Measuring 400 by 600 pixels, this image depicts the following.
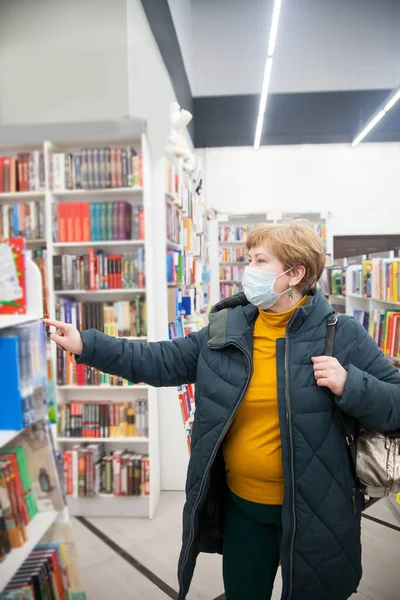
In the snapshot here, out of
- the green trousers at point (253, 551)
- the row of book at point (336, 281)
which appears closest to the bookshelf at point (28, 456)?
the green trousers at point (253, 551)

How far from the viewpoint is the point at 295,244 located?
141 cm

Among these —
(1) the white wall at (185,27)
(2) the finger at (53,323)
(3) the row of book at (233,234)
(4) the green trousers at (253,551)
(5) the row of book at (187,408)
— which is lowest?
(5) the row of book at (187,408)

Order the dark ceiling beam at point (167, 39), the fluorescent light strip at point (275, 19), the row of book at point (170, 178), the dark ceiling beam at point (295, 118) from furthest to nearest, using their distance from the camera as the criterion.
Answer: the dark ceiling beam at point (295, 118)
the fluorescent light strip at point (275, 19)
the dark ceiling beam at point (167, 39)
the row of book at point (170, 178)

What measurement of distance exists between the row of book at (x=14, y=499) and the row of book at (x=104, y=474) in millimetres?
1737

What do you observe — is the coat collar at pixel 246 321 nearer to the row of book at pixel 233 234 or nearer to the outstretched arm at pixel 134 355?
the outstretched arm at pixel 134 355

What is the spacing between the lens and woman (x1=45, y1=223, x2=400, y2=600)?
1.28m

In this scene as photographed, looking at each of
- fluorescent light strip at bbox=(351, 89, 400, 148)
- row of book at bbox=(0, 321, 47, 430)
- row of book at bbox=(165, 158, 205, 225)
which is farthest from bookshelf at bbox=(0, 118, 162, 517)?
fluorescent light strip at bbox=(351, 89, 400, 148)

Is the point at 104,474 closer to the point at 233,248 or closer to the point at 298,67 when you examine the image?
the point at 233,248

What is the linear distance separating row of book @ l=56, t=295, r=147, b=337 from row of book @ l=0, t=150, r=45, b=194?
82cm

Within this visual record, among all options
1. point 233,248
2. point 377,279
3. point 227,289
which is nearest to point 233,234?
point 233,248

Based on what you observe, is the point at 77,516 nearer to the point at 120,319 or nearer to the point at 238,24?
the point at 120,319

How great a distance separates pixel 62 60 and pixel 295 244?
2988 millimetres

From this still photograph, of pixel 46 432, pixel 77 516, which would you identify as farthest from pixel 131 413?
pixel 46 432

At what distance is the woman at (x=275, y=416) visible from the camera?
128 cm
